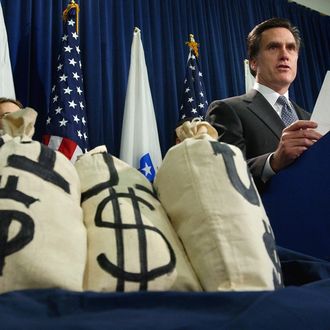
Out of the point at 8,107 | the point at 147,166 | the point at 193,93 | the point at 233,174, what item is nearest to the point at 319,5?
the point at 193,93

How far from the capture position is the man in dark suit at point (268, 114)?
1.00m

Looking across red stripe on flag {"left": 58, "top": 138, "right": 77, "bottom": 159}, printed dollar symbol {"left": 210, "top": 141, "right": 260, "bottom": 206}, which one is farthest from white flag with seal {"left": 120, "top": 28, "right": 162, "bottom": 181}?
printed dollar symbol {"left": 210, "top": 141, "right": 260, "bottom": 206}

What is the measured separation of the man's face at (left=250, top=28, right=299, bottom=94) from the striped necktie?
11 cm

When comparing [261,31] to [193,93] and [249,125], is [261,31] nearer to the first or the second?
[249,125]

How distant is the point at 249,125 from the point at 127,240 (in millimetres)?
882

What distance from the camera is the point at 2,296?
1.53ft

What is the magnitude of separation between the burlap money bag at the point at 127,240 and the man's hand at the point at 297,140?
16.3 inches

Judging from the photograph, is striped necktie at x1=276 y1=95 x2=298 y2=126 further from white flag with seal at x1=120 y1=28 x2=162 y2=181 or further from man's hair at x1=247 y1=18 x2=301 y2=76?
white flag with seal at x1=120 y1=28 x2=162 y2=181

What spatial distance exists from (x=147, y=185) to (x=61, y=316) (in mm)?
313

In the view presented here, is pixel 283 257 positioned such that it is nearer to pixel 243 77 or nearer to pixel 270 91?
pixel 270 91

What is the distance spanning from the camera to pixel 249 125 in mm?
1377

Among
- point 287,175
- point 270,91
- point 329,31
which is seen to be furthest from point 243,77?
point 287,175

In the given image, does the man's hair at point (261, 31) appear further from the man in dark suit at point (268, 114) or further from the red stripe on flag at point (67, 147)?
the red stripe on flag at point (67, 147)

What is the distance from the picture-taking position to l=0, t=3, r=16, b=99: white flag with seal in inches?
87.3
